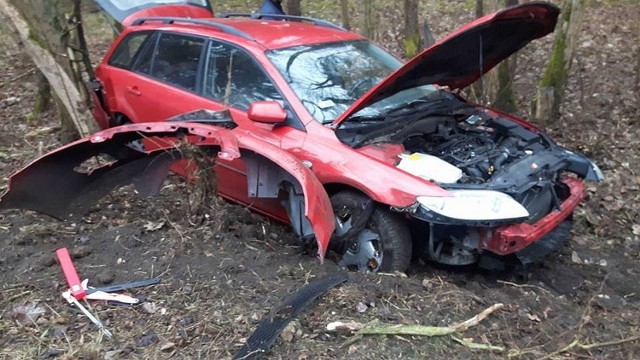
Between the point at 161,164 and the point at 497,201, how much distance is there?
262 cm

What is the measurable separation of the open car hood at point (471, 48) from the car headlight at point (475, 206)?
0.96m

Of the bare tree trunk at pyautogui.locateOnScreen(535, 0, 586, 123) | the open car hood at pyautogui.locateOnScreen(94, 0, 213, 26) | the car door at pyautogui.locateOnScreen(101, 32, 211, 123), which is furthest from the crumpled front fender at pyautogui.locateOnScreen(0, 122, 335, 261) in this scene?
the bare tree trunk at pyautogui.locateOnScreen(535, 0, 586, 123)

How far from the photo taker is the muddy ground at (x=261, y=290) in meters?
3.43

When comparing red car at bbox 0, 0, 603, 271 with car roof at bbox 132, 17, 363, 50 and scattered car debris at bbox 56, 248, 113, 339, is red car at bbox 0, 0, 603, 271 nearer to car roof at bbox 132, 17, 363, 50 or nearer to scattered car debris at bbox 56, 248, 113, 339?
car roof at bbox 132, 17, 363, 50

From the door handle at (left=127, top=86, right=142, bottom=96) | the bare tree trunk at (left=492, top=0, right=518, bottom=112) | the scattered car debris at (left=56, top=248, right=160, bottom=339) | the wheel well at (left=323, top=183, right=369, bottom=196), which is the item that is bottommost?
the bare tree trunk at (left=492, top=0, right=518, bottom=112)

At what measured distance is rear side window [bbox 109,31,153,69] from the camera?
6.18 m

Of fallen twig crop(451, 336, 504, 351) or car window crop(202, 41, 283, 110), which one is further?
car window crop(202, 41, 283, 110)

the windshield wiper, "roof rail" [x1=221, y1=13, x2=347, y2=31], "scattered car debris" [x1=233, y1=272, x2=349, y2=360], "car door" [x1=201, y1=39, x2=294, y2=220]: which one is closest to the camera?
"scattered car debris" [x1=233, y1=272, x2=349, y2=360]

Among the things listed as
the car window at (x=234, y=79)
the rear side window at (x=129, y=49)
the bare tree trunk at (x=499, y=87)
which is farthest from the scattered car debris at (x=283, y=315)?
the bare tree trunk at (x=499, y=87)

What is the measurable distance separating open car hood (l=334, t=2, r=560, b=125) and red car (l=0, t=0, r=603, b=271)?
0.02 meters

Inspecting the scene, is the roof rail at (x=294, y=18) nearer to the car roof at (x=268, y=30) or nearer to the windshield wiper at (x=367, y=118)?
the car roof at (x=268, y=30)

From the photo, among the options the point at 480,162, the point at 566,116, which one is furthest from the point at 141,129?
the point at 566,116

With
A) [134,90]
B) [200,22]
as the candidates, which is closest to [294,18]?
[200,22]

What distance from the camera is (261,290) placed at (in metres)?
3.95
